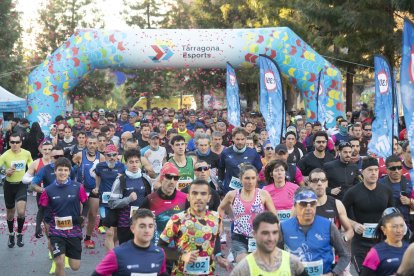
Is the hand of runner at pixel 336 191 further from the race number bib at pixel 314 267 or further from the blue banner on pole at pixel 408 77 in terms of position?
the race number bib at pixel 314 267

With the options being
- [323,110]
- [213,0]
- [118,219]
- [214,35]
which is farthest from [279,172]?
[213,0]

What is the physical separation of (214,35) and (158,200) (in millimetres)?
17143

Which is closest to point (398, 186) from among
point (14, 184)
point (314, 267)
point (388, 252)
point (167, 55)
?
point (314, 267)

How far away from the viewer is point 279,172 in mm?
9164

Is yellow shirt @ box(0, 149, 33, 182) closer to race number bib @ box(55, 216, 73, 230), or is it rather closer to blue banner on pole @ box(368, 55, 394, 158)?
race number bib @ box(55, 216, 73, 230)

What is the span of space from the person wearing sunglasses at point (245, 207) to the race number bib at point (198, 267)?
1287 millimetres

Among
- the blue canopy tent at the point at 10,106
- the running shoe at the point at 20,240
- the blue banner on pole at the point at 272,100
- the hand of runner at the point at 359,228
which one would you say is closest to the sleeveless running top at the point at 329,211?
the hand of runner at the point at 359,228

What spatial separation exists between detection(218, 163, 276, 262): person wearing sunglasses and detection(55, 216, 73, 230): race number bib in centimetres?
204

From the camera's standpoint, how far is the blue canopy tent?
92.5 ft

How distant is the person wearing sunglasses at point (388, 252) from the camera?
6.36m

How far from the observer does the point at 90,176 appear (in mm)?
12359

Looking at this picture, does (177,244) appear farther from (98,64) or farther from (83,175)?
(98,64)

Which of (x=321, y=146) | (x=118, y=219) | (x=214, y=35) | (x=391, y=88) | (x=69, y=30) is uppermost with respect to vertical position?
(x=69, y=30)

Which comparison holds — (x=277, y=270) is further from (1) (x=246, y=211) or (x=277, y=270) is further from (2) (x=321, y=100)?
(2) (x=321, y=100)
